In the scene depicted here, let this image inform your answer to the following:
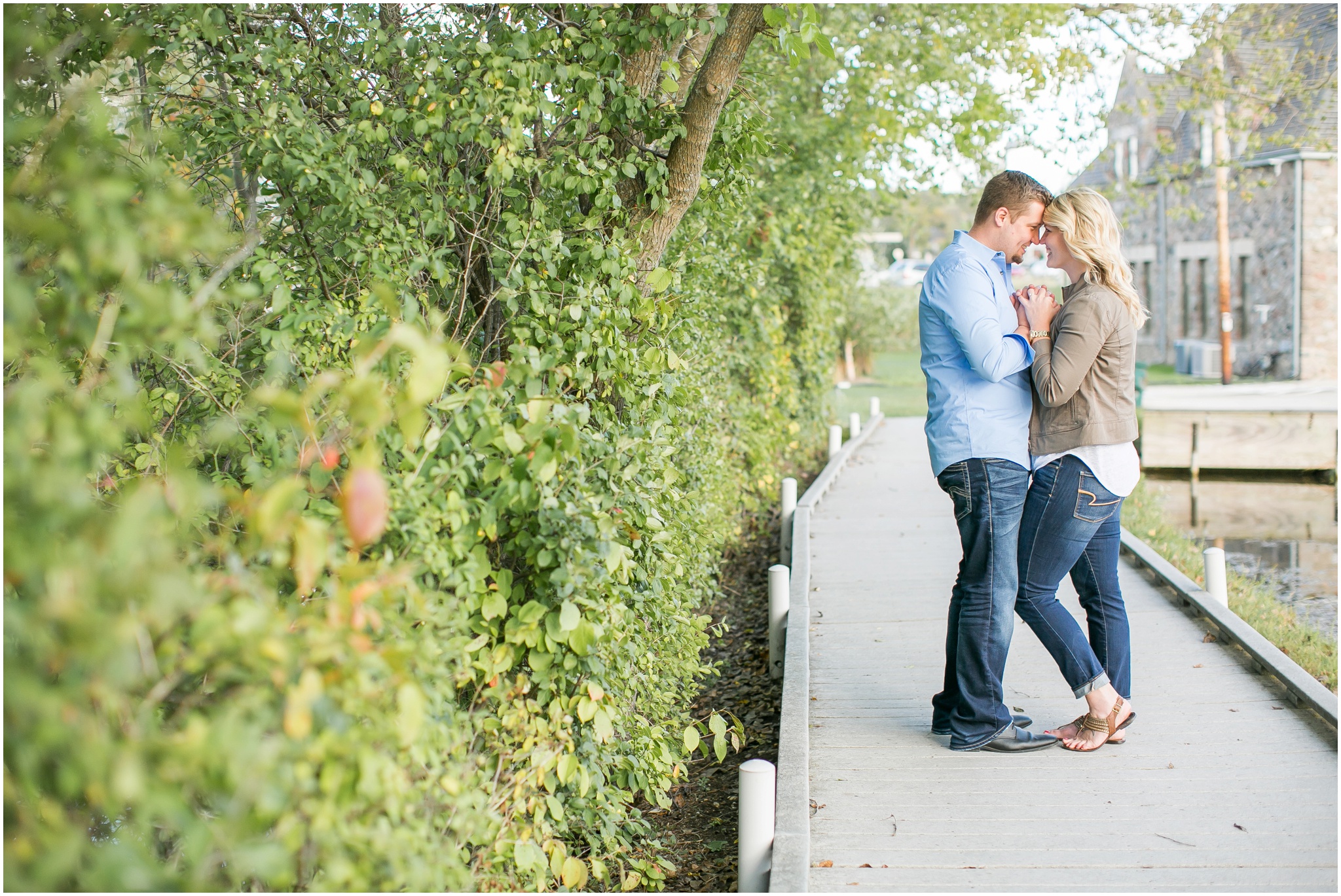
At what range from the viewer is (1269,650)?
482 cm

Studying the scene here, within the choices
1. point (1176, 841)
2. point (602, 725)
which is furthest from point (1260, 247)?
point (602, 725)

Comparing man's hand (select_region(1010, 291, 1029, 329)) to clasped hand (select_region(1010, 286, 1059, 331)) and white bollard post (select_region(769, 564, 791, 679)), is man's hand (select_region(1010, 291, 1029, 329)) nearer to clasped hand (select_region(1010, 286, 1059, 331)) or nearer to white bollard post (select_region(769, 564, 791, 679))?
clasped hand (select_region(1010, 286, 1059, 331))

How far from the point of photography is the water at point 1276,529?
9.47 metres

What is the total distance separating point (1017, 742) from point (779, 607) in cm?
209

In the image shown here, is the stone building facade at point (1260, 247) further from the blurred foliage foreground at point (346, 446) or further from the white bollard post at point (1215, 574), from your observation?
the blurred foliage foreground at point (346, 446)

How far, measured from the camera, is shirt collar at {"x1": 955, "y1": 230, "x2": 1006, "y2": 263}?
3.88 m

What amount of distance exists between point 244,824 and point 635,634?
231cm

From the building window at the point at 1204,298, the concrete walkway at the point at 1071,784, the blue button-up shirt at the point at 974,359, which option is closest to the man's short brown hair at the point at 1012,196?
the blue button-up shirt at the point at 974,359

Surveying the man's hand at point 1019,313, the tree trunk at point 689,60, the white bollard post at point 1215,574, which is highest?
the tree trunk at point 689,60

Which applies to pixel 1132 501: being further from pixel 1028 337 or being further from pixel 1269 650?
pixel 1028 337

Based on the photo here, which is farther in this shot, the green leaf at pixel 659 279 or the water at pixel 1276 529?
the water at pixel 1276 529

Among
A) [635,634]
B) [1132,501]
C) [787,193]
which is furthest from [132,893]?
[1132,501]

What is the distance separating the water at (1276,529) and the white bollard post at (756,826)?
686 centimetres

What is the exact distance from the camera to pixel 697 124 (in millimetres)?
4176
